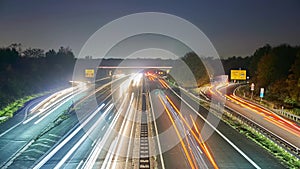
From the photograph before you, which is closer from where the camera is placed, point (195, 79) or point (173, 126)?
point (173, 126)

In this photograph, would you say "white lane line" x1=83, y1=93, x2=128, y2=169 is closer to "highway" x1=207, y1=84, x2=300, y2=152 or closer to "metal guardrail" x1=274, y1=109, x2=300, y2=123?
"highway" x1=207, y1=84, x2=300, y2=152

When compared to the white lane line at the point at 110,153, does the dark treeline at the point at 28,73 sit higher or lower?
higher

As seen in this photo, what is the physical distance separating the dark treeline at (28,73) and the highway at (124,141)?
12.1 meters

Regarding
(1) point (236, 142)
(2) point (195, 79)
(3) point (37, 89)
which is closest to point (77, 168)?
(1) point (236, 142)

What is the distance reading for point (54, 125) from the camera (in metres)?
34.2

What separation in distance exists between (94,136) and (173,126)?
26.8ft

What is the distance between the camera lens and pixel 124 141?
28328mm

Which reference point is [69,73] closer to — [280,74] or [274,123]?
[280,74]

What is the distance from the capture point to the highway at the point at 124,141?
73.3 ft

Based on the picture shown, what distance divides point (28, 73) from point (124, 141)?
1995 inches

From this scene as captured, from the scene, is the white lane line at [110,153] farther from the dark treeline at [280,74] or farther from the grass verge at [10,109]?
the dark treeline at [280,74]

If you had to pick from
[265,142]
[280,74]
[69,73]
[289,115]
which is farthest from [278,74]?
[69,73]

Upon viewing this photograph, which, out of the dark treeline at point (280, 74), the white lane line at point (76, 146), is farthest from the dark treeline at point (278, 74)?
the white lane line at point (76, 146)

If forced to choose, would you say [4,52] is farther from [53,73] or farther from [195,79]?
[195,79]
